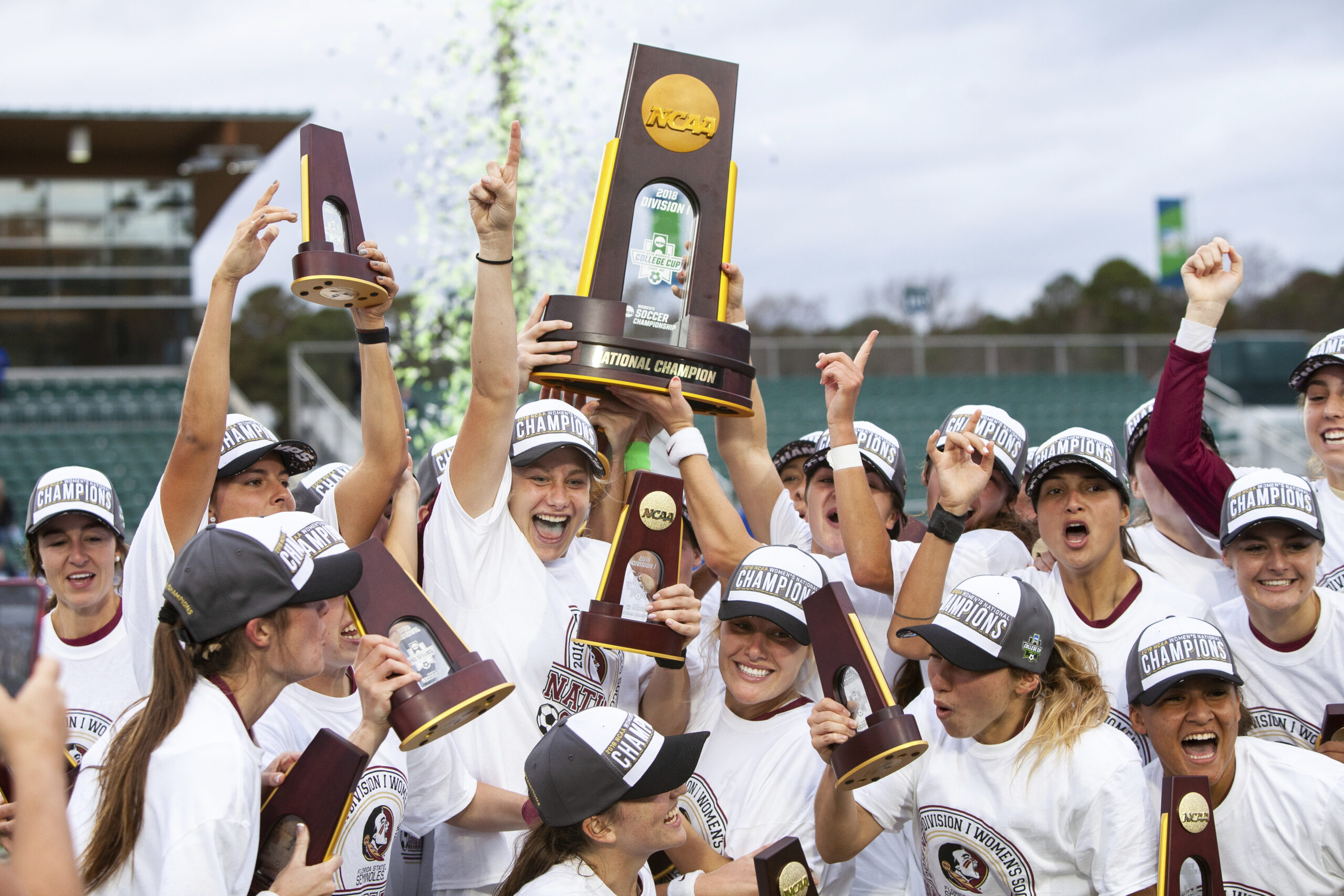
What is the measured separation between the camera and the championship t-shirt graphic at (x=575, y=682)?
3.75 meters

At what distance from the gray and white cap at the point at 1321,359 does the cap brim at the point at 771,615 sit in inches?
90.4

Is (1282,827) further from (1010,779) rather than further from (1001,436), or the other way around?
(1001,436)

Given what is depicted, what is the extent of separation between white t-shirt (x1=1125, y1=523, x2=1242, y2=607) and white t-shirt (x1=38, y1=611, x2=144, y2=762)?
3697 mm

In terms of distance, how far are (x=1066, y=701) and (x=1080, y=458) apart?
0.99 metres

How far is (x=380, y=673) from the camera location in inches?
113

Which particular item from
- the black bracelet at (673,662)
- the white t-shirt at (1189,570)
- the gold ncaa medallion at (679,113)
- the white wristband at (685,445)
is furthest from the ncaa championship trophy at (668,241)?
the white t-shirt at (1189,570)

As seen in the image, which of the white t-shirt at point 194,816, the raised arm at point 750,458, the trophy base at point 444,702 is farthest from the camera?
the raised arm at point 750,458

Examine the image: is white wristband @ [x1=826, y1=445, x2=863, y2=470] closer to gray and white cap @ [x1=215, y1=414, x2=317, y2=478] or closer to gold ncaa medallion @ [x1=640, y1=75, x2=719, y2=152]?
gold ncaa medallion @ [x1=640, y1=75, x2=719, y2=152]

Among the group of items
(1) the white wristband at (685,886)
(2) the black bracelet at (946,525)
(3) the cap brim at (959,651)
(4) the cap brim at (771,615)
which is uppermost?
(2) the black bracelet at (946,525)

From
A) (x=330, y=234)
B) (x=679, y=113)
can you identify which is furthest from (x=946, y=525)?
(x=330, y=234)

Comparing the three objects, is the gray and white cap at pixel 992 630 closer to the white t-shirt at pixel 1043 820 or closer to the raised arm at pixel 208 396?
the white t-shirt at pixel 1043 820

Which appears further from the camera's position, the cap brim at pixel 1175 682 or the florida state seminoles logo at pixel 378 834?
the cap brim at pixel 1175 682

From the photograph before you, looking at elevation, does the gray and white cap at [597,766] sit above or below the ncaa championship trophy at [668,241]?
below

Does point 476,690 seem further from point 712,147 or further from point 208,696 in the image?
point 712,147
